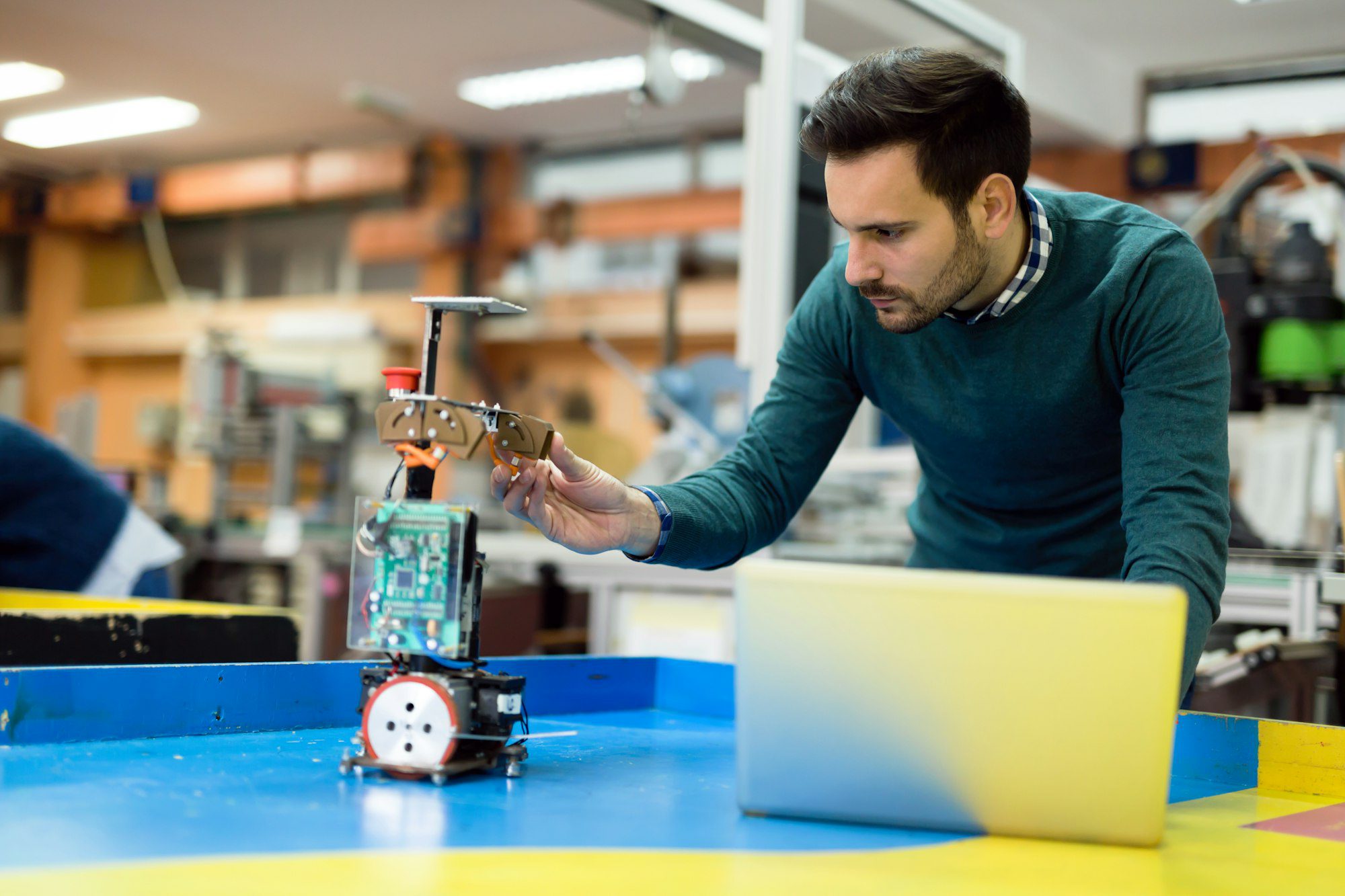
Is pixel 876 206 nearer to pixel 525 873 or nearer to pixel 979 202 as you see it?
pixel 979 202

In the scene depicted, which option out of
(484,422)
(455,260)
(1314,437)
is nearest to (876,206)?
(484,422)

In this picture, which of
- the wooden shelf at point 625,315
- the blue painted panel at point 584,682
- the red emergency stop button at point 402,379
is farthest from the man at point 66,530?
the wooden shelf at point 625,315

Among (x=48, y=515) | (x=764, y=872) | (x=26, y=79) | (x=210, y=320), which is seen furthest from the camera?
(x=210, y=320)

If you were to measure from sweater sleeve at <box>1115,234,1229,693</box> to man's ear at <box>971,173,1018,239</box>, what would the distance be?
14cm

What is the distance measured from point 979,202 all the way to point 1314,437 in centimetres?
281

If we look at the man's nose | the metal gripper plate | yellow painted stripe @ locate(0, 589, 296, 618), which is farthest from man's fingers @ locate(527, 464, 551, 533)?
yellow painted stripe @ locate(0, 589, 296, 618)

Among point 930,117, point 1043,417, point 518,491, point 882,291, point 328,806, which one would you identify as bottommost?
point 328,806

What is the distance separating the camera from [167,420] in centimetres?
721

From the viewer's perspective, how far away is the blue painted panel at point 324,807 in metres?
0.69

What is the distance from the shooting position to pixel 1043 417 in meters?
1.28

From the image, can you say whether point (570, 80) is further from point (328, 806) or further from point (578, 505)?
point (328, 806)

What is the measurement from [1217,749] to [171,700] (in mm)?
874

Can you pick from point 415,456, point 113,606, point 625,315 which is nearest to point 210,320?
point 625,315

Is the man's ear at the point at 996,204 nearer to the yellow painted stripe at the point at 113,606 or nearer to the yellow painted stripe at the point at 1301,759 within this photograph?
the yellow painted stripe at the point at 1301,759
